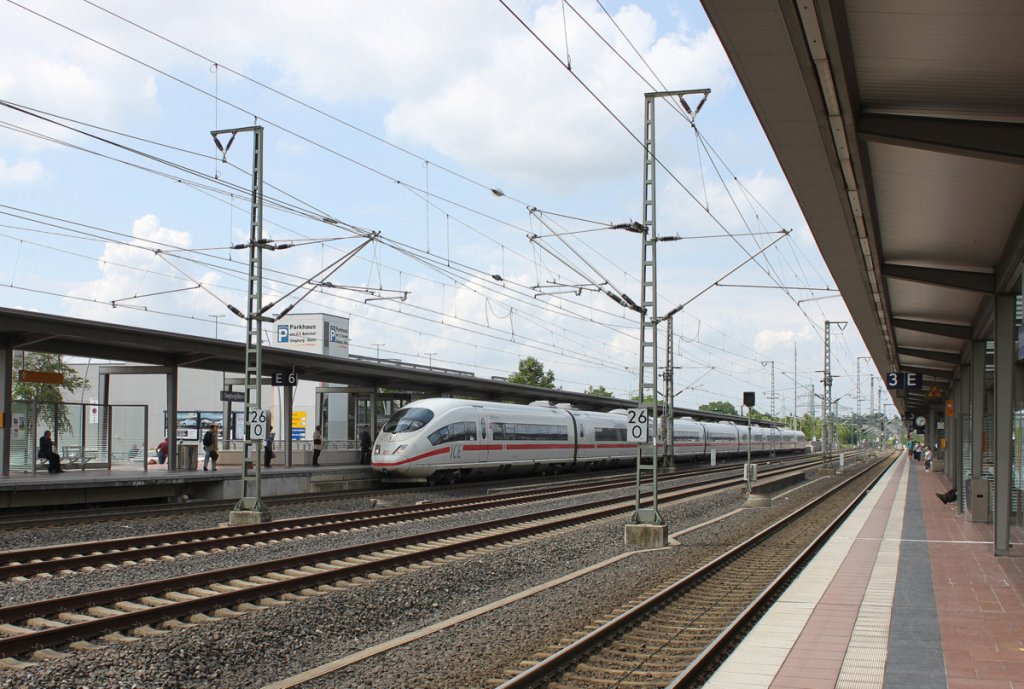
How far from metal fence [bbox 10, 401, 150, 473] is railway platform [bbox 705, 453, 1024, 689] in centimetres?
2041

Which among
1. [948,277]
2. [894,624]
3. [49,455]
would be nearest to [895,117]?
[894,624]

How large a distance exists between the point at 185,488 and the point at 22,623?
1719 cm

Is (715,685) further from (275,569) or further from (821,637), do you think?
(275,569)

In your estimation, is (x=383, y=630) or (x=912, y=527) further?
(x=912, y=527)

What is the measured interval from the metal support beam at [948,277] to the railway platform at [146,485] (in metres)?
18.1

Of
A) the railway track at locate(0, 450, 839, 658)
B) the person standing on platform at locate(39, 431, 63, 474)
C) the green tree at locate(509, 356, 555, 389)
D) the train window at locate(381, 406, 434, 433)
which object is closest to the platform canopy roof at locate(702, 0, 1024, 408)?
the railway track at locate(0, 450, 839, 658)

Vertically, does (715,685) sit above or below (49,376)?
below

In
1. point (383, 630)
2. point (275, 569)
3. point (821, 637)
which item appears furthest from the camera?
point (275, 569)

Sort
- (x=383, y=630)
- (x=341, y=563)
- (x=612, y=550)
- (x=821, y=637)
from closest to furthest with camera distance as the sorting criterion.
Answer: (x=821, y=637), (x=383, y=630), (x=341, y=563), (x=612, y=550)

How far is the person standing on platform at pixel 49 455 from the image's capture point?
87.6 feet

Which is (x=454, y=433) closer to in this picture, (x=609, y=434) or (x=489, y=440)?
(x=489, y=440)

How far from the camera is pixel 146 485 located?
79.9 ft

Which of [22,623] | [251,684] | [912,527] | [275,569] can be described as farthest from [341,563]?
[912,527]

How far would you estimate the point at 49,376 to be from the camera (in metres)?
26.8
